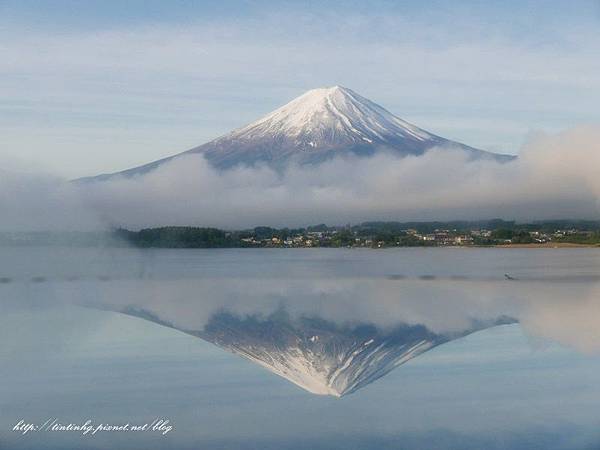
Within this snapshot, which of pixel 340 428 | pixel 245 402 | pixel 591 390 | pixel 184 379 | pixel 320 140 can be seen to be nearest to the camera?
pixel 340 428

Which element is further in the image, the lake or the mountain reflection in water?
the mountain reflection in water

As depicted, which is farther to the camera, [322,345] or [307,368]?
[322,345]

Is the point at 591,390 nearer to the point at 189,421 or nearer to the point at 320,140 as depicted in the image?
the point at 189,421

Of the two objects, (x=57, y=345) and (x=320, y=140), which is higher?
(x=320, y=140)

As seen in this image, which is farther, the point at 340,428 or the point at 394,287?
the point at 394,287

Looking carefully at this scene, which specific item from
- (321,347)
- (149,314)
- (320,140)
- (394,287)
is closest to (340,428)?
(321,347)

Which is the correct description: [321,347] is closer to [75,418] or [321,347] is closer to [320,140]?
[75,418]

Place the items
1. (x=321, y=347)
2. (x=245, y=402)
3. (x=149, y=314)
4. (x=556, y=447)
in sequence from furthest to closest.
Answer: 1. (x=149, y=314)
2. (x=321, y=347)
3. (x=245, y=402)
4. (x=556, y=447)

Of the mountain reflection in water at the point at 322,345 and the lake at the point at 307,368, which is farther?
the mountain reflection in water at the point at 322,345
